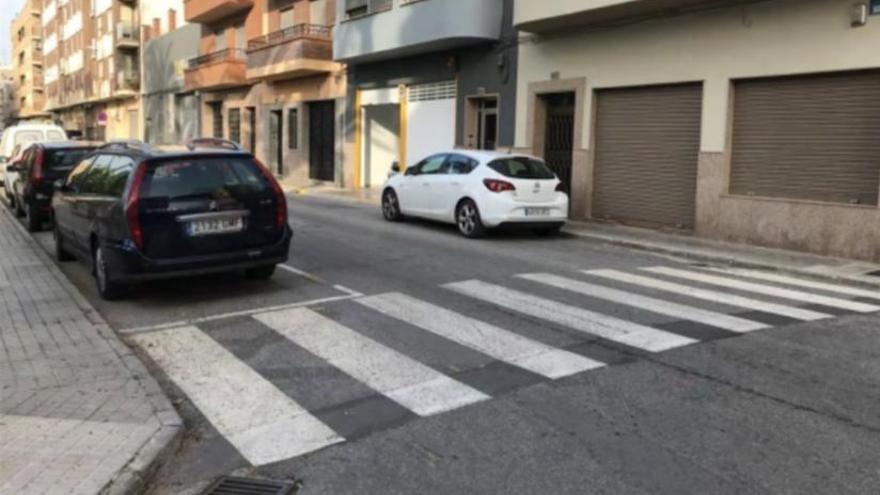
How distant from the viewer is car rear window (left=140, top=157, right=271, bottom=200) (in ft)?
26.2

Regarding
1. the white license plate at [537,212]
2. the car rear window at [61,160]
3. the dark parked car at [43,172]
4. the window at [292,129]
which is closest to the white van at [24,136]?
the dark parked car at [43,172]

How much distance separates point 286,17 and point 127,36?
24.9 meters

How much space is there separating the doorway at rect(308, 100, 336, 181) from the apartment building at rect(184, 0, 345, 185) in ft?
0.11

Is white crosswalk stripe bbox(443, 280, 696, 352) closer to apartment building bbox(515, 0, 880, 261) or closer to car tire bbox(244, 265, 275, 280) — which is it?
car tire bbox(244, 265, 275, 280)

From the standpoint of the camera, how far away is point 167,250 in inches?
311

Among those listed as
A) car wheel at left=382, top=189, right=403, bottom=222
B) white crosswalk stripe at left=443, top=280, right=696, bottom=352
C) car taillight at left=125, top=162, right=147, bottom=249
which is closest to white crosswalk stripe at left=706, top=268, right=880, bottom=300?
white crosswalk stripe at left=443, top=280, right=696, bottom=352

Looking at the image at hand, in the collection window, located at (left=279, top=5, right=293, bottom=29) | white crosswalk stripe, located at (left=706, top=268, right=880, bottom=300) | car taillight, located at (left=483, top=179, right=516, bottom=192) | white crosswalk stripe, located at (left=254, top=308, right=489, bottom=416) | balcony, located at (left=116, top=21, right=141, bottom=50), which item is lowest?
white crosswalk stripe, located at (left=254, top=308, right=489, bottom=416)

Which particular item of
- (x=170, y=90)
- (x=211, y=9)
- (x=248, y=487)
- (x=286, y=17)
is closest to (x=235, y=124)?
(x=211, y=9)

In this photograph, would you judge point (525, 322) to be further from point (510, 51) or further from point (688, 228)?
point (510, 51)

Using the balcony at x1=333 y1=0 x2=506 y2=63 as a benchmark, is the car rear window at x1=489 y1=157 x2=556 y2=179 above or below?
below

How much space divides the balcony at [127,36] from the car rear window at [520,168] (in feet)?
139

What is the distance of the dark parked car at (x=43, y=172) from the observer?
14648 mm

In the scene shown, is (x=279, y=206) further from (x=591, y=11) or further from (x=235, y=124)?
(x=235, y=124)

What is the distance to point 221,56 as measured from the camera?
113ft
